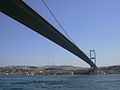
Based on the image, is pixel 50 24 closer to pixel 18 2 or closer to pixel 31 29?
pixel 31 29

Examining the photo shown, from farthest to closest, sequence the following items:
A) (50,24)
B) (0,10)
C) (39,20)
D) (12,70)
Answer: (12,70)
(50,24)
(39,20)
(0,10)

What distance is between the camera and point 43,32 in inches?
971

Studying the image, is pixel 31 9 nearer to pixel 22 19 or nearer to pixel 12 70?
pixel 22 19

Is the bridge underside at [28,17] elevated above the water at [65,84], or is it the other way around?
the bridge underside at [28,17]

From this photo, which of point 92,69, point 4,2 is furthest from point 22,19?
A: point 92,69

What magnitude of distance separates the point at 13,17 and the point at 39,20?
8.16 feet

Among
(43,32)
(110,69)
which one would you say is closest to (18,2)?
(43,32)

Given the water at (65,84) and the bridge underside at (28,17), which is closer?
the bridge underside at (28,17)

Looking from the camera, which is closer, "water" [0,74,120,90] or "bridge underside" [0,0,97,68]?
"bridge underside" [0,0,97,68]

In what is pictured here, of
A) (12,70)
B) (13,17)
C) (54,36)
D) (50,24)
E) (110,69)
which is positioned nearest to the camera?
(13,17)

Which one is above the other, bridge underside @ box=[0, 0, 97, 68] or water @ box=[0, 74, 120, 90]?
bridge underside @ box=[0, 0, 97, 68]

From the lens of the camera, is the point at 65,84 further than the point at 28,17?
Yes

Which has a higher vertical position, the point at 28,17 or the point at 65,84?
the point at 28,17

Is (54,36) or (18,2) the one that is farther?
(54,36)
